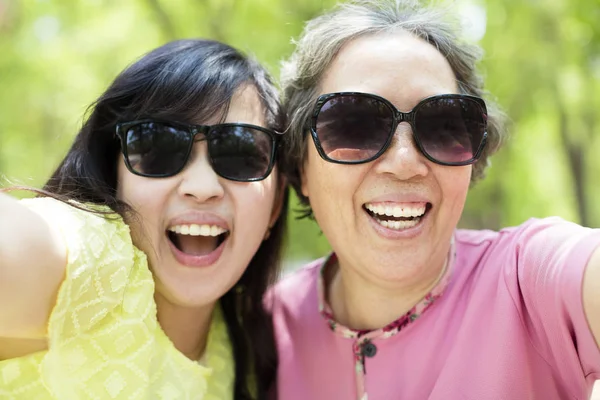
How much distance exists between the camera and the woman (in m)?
1.91

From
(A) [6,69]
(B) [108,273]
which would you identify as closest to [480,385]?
(B) [108,273]

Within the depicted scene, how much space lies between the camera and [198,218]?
7.72 ft

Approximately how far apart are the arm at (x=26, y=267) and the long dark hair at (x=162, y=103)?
58 cm

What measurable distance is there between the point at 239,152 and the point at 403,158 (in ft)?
2.11

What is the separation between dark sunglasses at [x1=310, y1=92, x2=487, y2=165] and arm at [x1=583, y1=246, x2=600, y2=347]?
76 cm

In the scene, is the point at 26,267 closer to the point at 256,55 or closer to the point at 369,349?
the point at 369,349

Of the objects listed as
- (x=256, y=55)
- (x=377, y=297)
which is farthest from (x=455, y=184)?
(x=256, y=55)

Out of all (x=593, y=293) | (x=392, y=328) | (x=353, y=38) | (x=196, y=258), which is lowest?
(x=392, y=328)

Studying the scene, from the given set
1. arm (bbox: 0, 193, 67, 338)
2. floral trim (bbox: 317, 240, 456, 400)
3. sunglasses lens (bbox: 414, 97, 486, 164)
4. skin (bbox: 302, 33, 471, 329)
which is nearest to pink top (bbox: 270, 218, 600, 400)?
floral trim (bbox: 317, 240, 456, 400)

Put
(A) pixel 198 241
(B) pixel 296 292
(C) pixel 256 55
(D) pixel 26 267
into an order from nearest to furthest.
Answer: (D) pixel 26 267 < (A) pixel 198 241 < (B) pixel 296 292 < (C) pixel 256 55

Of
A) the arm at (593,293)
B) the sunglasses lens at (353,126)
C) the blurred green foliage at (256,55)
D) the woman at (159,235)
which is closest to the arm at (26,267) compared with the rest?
the woman at (159,235)

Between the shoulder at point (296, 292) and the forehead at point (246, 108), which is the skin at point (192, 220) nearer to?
the forehead at point (246, 108)

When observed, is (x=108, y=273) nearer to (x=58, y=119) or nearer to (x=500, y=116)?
(x=500, y=116)

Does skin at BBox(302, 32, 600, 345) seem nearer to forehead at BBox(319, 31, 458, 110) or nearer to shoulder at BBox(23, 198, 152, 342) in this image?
forehead at BBox(319, 31, 458, 110)
